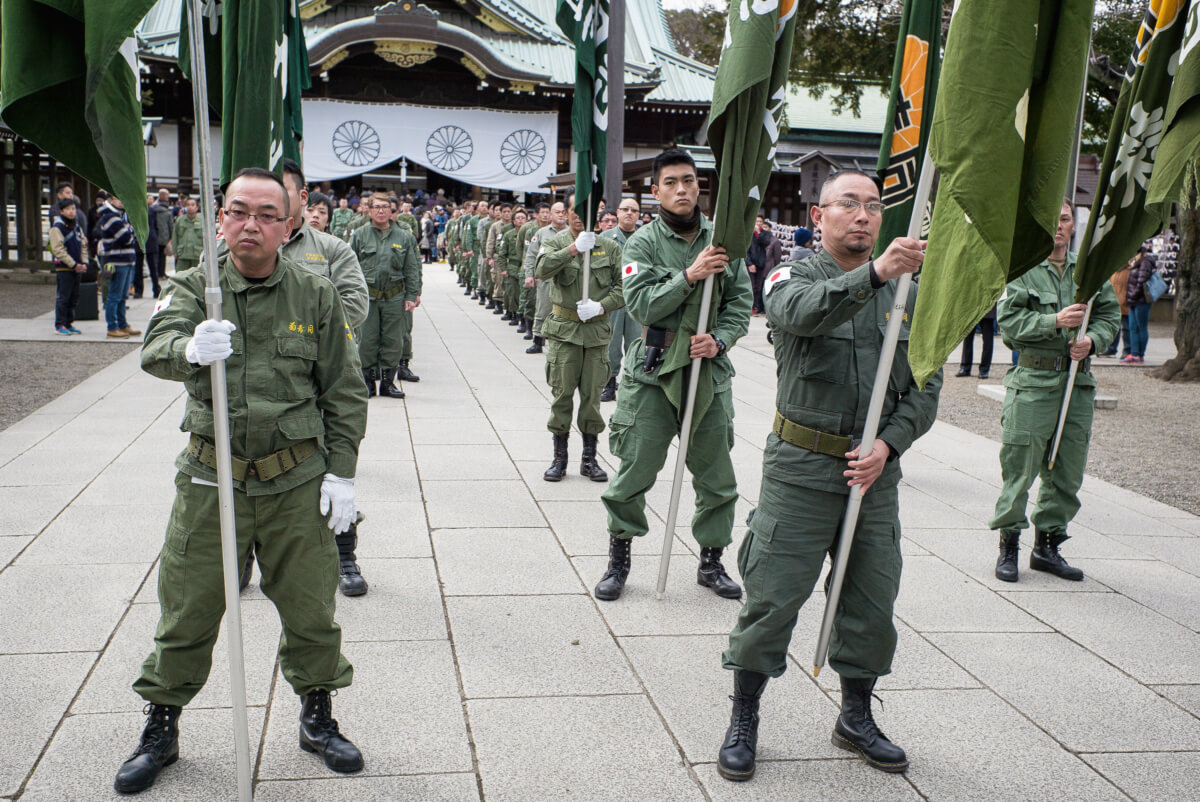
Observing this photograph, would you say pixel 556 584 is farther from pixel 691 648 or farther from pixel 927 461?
pixel 927 461

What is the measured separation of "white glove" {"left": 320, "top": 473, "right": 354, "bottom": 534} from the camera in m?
3.14

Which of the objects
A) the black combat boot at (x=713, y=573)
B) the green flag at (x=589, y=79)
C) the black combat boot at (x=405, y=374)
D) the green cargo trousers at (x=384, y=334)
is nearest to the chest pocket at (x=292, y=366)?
the black combat boot at (x=713, y=573)

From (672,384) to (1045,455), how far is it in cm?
216

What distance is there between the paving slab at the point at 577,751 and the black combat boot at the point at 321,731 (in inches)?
17.6

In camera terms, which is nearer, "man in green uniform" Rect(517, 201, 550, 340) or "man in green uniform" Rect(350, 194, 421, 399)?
"man in green uniform" Rect(350, 194, 421, 399)

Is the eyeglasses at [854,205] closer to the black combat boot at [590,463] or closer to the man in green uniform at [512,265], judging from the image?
the black combat boot at [590,463]

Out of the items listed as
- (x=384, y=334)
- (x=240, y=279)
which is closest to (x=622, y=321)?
(x=384, y=334)

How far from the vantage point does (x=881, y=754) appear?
10.9ft

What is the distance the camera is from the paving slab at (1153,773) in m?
3.23

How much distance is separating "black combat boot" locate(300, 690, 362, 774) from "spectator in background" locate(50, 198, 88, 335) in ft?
40.1

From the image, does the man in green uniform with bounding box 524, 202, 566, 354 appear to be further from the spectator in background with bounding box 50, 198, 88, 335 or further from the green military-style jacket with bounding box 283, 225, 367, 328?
the green military-style jacket with bounding box 283, 225, 367, 328

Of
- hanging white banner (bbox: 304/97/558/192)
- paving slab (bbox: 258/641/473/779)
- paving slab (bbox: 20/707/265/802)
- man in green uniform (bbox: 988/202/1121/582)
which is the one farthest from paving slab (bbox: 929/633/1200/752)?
hanging white banner (bbox: 304/97/558/192)

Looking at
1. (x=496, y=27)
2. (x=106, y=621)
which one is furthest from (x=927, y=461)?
(x=496, y=27)

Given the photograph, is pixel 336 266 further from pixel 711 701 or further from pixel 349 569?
pixel 711 701
